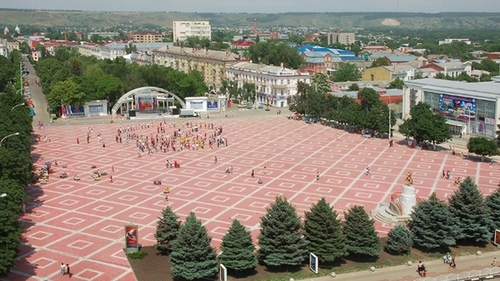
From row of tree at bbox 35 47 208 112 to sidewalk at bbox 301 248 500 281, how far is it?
2153 inches

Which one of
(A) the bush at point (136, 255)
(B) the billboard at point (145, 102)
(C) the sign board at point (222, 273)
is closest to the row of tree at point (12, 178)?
(A) the bush at point (136, 255)

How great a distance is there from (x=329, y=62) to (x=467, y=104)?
67559 millimetres

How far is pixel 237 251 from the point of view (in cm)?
2325

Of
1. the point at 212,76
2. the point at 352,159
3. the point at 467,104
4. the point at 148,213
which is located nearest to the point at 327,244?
the point at 148,213

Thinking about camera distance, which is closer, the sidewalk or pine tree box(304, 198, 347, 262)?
the sidewalk

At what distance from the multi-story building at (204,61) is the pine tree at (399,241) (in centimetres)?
7405

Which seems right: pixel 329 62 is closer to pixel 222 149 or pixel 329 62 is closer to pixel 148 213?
pixel 222 149

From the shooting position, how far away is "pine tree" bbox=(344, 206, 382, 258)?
24.8m

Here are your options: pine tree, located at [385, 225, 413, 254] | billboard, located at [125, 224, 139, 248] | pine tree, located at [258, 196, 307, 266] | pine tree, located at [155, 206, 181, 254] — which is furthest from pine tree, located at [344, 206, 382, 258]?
billboard, located at [125, 224, 139, 248]

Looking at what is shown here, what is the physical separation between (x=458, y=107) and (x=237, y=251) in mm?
42666

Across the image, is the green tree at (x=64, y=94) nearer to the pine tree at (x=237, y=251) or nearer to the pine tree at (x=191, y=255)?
the pine tree at (x=191, y=255)

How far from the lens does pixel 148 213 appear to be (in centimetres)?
3259

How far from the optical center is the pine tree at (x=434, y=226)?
85.4 ft

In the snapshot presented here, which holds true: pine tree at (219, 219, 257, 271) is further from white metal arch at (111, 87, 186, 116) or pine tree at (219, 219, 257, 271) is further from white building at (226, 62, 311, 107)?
white building at (226, 62, 311, 107)
